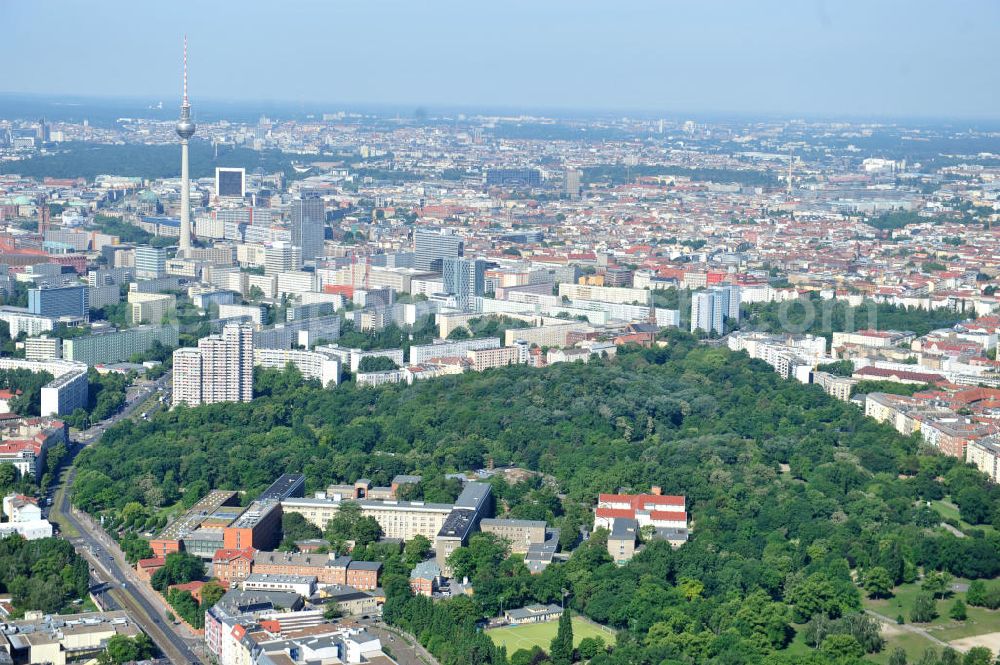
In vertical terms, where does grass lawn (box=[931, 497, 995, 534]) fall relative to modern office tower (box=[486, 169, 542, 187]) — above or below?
below

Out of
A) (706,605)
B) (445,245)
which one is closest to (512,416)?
(706,605)

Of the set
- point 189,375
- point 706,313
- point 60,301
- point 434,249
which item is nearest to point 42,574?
point 189,375

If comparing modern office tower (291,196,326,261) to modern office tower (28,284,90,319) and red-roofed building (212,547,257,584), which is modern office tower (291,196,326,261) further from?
red-roofed building (212,547,257,584)

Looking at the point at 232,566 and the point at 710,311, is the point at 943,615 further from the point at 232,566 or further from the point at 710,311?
the point at 710,311

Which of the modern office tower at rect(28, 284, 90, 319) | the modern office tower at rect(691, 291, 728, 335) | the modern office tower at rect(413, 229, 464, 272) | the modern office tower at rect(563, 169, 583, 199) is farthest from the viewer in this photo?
the modern office tower at rect(563, 169, 583, 199)

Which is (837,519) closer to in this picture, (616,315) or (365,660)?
(365,660)

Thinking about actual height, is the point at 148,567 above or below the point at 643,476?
below

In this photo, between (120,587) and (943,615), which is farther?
(120,587)

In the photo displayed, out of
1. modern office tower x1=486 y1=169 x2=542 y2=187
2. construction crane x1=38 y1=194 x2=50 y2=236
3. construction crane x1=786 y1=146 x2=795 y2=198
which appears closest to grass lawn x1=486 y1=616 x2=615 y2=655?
construction crane x1=38 y1=194 x2=50 y2=236
